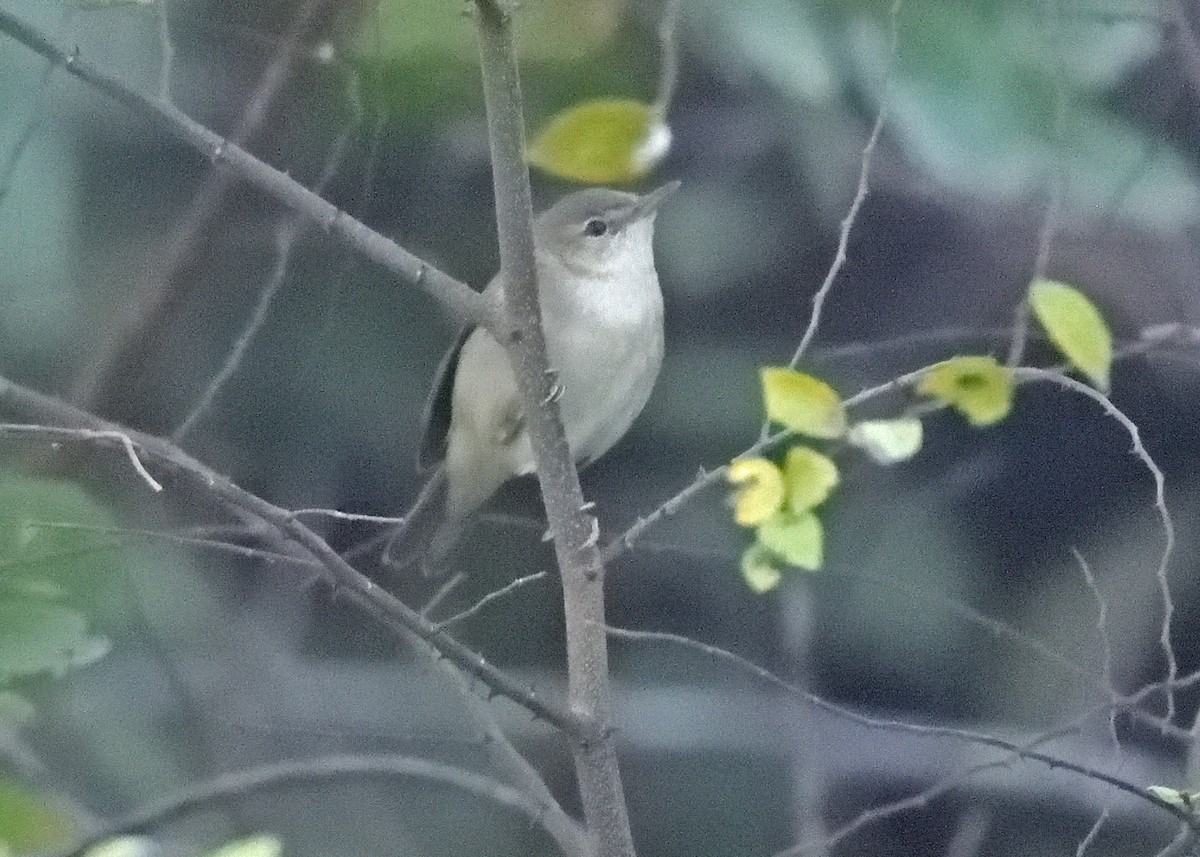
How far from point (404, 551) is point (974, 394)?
0.33 m

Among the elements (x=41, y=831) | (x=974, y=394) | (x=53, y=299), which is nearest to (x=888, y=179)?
(x=974, y=394)

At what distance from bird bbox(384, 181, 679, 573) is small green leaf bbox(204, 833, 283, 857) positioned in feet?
0.55

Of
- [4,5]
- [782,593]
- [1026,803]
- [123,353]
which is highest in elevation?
[4,5]

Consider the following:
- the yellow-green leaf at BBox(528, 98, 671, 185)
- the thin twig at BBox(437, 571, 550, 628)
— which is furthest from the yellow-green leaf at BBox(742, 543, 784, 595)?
the yellow-green leaf at BBox(528, 98, 671, 185)

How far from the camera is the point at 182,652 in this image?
0.87 m

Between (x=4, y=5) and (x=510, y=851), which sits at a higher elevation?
(x=4, y=5)

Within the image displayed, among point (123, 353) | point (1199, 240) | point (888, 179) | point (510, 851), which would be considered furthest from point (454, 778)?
point (1199, 240)

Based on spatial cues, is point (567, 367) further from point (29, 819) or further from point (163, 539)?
point (29, 819)

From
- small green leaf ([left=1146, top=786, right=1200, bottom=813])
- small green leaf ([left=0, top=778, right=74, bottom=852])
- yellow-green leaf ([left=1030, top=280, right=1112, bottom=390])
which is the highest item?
yellow-green leaf ([left=1030, top=280, right=1112, bottom=390])

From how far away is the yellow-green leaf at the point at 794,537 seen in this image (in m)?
0.86

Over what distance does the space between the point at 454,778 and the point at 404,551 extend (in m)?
0.13

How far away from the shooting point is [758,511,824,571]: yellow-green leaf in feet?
2.82

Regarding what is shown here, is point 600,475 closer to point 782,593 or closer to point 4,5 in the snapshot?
point 782,593

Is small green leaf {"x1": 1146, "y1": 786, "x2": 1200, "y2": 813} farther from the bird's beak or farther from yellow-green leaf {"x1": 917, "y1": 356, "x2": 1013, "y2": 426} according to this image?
the bird's beak
